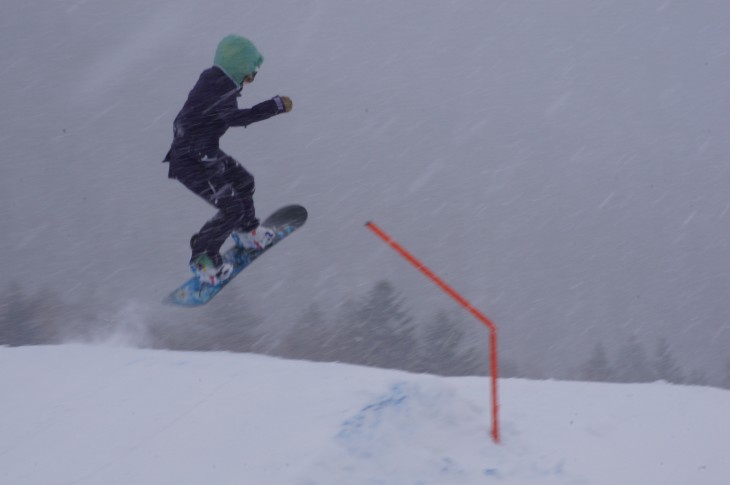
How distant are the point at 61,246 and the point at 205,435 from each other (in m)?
167

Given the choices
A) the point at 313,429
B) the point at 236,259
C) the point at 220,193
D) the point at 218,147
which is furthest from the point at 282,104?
the point at 313,429

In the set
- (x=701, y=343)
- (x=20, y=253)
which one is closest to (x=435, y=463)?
(x=20, y=253)

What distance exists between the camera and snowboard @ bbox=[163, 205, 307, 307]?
6961 millimetres

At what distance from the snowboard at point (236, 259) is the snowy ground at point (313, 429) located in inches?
55.7

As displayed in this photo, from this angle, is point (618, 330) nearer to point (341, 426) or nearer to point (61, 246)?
point (61, 246)

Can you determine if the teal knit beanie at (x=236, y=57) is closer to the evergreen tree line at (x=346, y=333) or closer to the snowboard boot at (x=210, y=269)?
the snowboard boot at (x=210, y=269)

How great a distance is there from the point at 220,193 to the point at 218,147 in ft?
1.24

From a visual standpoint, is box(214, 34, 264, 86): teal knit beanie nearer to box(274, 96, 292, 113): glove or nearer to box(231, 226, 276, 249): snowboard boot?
box(274, 96, 292, 113): glove

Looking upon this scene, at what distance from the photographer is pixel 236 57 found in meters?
5.42

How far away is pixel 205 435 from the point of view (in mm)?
3947

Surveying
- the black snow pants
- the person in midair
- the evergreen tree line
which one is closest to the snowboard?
the person in midair

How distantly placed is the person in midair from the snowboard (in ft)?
0.50

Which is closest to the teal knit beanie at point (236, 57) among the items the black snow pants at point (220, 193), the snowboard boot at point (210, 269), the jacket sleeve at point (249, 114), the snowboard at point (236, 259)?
the jacket sleeve at point (249, 114)

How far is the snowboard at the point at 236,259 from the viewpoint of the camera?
6.96 metres
